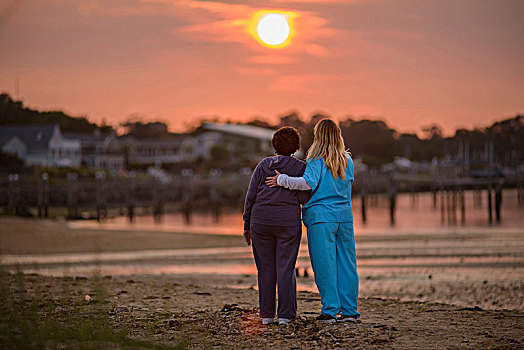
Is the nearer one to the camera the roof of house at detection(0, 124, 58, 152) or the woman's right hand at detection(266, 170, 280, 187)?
the woman's right hand at detection(266, 170, 280, 187)

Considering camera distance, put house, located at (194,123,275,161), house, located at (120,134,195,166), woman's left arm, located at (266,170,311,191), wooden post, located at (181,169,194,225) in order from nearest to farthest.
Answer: woman's left arm, located at (266,170,311,191)
wooden post, located at (181,169,194,225)
house, located at (194,123,275,161)
house, located at (120,134,195,166)

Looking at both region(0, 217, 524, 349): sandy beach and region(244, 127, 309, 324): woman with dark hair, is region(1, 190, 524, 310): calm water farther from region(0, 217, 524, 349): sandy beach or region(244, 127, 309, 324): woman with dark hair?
region(244, 127, 309, 324): woman with dark hair

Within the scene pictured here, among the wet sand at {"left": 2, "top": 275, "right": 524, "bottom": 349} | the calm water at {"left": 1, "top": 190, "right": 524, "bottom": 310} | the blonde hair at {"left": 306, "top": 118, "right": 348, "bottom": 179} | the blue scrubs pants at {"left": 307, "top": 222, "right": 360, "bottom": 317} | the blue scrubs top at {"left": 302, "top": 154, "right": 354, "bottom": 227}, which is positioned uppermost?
the blonde hair at {"left": 306, "top": 118, "right": 348, "bottom": 179}

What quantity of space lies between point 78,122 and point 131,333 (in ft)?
294

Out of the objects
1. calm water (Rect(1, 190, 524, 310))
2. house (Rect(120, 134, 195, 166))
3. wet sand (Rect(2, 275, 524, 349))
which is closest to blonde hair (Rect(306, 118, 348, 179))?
wet sand (Rect(2, 275, 524, 349))

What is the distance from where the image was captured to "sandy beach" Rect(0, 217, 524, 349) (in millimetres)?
6004

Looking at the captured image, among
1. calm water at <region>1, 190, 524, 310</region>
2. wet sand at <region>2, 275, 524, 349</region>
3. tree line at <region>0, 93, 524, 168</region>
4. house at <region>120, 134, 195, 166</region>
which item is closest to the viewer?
wet sand at <region>2, 275, 524, 349</region>

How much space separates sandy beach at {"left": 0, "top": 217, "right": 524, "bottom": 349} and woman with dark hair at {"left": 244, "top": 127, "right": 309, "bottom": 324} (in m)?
0.27

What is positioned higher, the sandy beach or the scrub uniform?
the scrub uniform

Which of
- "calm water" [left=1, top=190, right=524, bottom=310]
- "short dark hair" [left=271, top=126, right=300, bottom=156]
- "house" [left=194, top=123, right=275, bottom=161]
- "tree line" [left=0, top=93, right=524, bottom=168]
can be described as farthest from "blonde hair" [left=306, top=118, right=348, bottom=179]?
"tree line" [left=0, top=93, right=524, bottom=168]

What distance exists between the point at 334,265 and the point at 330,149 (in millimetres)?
1196

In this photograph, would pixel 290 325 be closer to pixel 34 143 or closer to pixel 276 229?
pixel 276 229

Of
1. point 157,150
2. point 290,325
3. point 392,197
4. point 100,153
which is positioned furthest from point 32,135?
point 290,325

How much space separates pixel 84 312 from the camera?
7125mm
